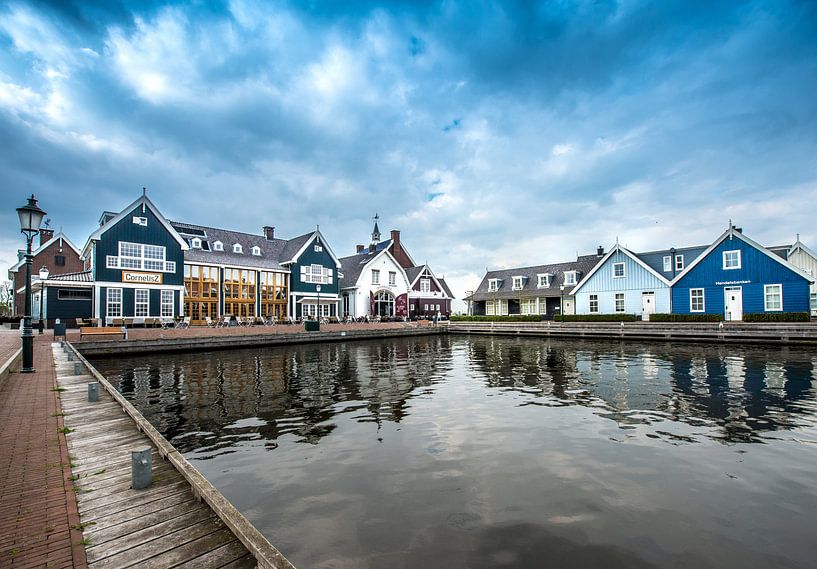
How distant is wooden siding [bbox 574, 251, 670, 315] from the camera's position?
3959cm

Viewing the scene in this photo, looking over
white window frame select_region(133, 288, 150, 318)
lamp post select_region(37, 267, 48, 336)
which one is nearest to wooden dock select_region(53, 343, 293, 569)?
white window frame select_region(133, 288, 150, 318)

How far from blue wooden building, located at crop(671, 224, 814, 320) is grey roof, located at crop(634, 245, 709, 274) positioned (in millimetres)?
2684

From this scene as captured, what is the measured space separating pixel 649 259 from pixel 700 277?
22.2ft

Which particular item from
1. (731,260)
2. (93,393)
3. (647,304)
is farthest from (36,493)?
(647,304)

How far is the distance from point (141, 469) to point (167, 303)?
114ft

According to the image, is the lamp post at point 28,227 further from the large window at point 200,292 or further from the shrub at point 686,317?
the shrub at point 686,317

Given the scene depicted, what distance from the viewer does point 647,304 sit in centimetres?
4019

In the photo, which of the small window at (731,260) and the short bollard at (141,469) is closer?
the short bollard at (141,469)

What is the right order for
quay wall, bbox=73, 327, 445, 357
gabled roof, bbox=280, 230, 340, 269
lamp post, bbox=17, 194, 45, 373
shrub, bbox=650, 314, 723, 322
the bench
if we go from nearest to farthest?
lamp post, bbox=17, 194, 45, 373 → quay wall, bbox=73, 327, 445, 357 → the bench → shrub, bbox=650, 314, 723, 322 → gabled roof, bbox=280, 230, 340, 269

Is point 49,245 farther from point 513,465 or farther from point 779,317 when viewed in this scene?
point 779,317

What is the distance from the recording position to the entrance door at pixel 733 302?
34750 mm

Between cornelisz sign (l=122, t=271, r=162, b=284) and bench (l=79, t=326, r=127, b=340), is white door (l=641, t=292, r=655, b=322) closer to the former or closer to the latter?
bench (l=79, t=326, r=127, b=340)

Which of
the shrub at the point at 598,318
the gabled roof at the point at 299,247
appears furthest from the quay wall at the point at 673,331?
the gabled roof at the point at 299,247

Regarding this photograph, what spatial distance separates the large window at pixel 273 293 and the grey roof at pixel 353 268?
8.88m
